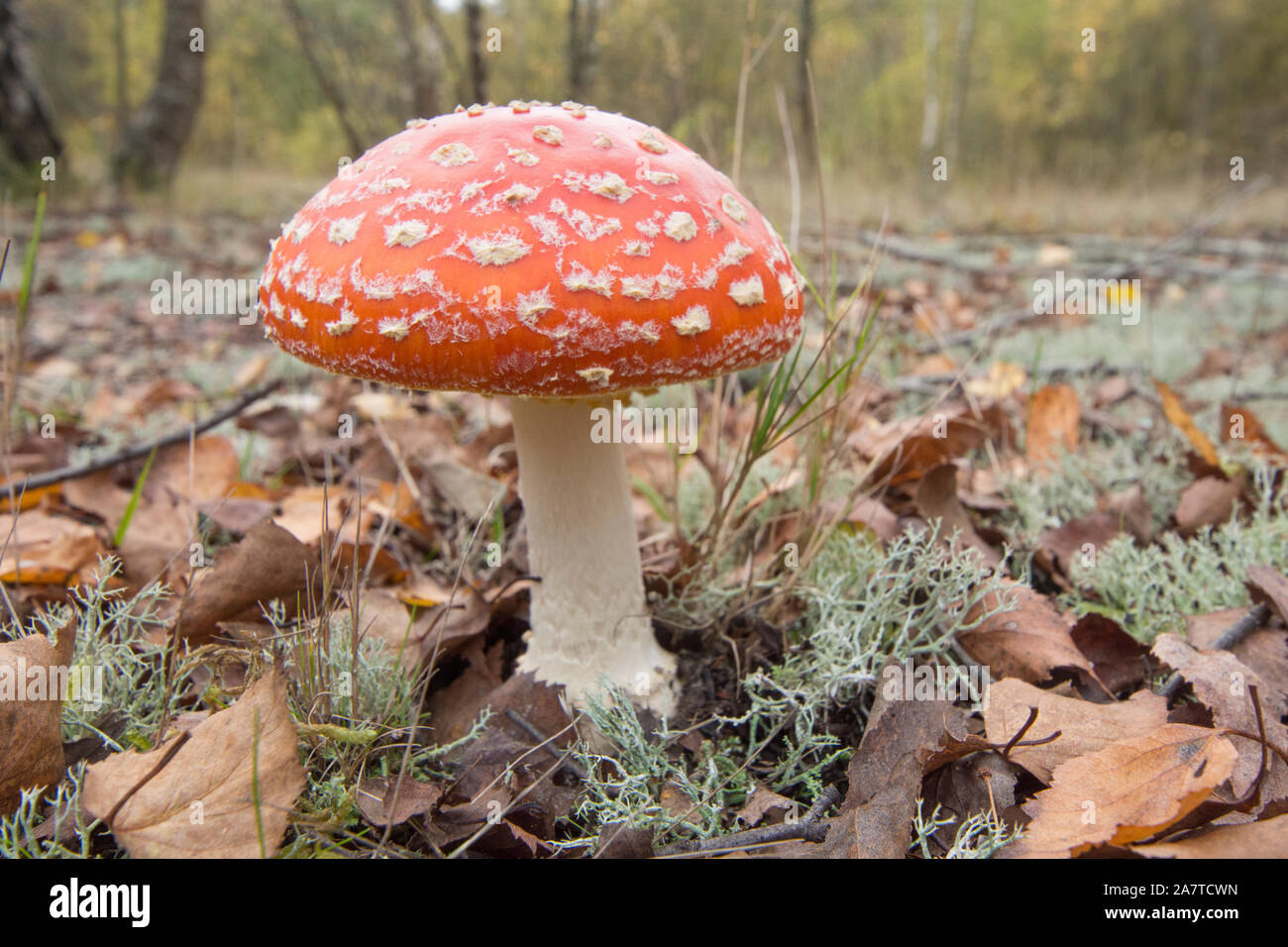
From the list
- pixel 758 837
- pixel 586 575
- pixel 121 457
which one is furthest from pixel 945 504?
pixel 121 457

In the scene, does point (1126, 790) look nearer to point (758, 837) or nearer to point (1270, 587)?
point (758, 837)

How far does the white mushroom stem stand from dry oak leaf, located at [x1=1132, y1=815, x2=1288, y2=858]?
3.41 ft

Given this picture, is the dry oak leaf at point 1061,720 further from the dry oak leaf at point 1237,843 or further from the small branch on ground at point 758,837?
the small branch on ground at point 758,837

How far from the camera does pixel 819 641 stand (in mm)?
1818

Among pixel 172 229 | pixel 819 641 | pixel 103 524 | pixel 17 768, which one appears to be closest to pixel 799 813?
pixel 819 641

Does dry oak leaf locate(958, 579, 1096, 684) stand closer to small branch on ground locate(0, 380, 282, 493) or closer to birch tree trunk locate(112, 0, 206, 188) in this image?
small branch on ground locate(0, 380, 282, 493)

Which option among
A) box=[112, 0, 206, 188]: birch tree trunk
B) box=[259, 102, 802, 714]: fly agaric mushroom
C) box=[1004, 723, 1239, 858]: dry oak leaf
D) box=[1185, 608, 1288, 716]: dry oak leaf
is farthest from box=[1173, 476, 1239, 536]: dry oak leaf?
box=[112, 0, 206, 188]: birch tree trunk

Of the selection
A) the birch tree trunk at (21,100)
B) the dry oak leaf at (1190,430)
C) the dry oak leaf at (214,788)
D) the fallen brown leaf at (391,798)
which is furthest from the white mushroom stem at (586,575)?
the birch tree trunk at (21,100)

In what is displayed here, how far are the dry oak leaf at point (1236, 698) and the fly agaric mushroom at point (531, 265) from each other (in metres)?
1.05

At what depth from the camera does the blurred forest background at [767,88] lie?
27.5 ft

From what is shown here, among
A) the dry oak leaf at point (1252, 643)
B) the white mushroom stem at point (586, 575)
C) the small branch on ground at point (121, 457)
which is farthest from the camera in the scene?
the small branch on ground at point (121, 457)
